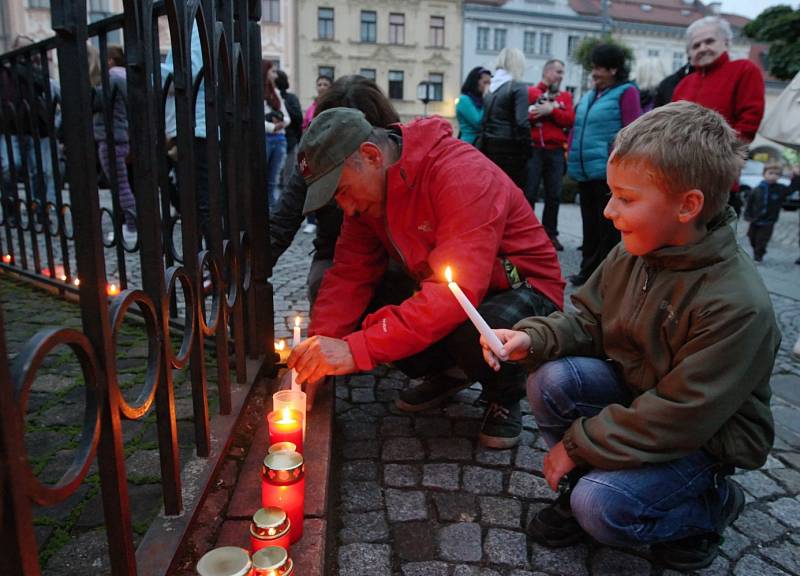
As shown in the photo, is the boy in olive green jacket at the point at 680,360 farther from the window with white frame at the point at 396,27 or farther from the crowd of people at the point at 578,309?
the window with white frame at the point at 396,27

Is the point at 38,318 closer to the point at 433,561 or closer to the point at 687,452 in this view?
the point at 433,561

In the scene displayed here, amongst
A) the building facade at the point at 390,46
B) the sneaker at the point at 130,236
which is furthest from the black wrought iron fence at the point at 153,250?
the building facade at the point at 390,46

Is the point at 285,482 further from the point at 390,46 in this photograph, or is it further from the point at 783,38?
the point at 390,46

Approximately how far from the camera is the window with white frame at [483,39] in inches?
1494

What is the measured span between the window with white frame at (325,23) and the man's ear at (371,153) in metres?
35.5

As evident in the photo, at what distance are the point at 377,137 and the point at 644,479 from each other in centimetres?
140

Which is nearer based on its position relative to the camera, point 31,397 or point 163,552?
point 163,552

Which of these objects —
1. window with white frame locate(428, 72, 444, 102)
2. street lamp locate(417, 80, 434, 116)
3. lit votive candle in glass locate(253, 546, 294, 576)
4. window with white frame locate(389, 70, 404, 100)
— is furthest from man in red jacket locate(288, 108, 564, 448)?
window with white frame locate(428, 72, 444, 102)

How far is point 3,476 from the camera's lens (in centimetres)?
92

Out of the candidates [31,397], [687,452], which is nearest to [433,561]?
[687,452]

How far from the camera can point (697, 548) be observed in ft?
5.95

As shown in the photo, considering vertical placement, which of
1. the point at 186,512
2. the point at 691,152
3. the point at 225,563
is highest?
the point at 691,152

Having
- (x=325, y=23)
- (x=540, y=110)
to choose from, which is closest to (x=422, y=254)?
(x=540, y=110)

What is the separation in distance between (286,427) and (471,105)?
18.3ft
